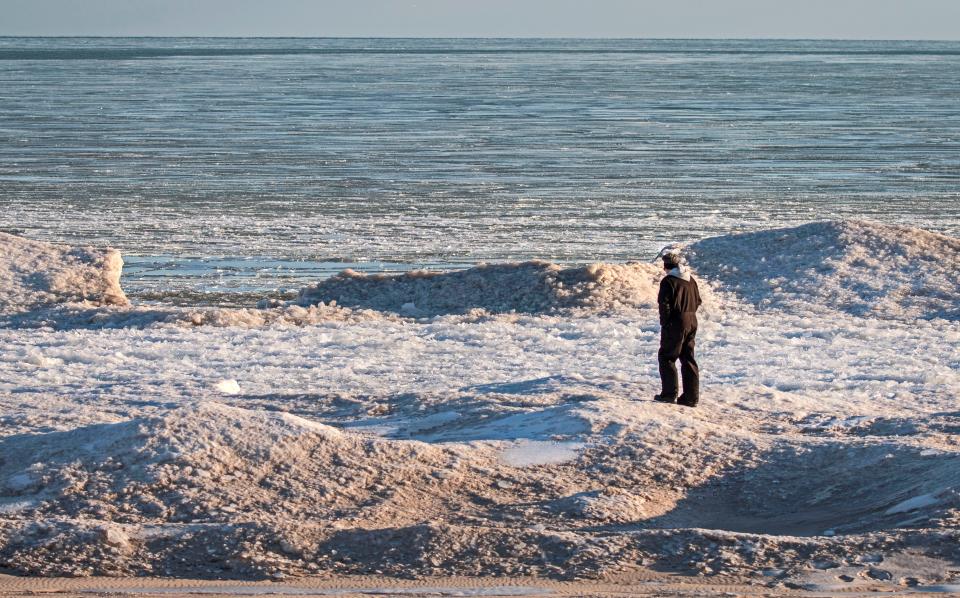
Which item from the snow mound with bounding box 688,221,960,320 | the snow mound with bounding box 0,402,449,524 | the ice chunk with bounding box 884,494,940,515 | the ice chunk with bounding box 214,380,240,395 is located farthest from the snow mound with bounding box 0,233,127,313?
the ice chunk with bounding box 884,494,940,515

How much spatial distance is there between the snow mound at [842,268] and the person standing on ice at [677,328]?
201 inches

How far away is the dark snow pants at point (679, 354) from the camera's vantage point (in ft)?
27.8

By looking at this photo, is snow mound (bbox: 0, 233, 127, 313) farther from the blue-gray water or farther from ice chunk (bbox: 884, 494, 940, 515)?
ice chunk (bbox: 884, 494, 940, 515)

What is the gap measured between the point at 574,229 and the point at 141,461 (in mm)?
12124

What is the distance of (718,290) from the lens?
46.2 ft

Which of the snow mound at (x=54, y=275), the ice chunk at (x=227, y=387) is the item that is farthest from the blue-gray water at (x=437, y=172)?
the ice chunk at (x=227, y=387)

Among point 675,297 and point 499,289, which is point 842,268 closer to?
point 499,289

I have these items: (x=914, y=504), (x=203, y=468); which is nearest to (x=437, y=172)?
(x=203, y=468)

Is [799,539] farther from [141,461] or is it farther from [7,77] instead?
[7,77]

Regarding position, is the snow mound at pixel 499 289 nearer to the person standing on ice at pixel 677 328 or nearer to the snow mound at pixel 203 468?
the person standing on ice at pixel 677 328

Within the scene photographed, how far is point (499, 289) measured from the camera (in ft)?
45.1

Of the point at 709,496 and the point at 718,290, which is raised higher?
the point at 718,290

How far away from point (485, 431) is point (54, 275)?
7.32 metres

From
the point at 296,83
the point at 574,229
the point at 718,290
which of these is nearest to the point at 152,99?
the point at 296,83
